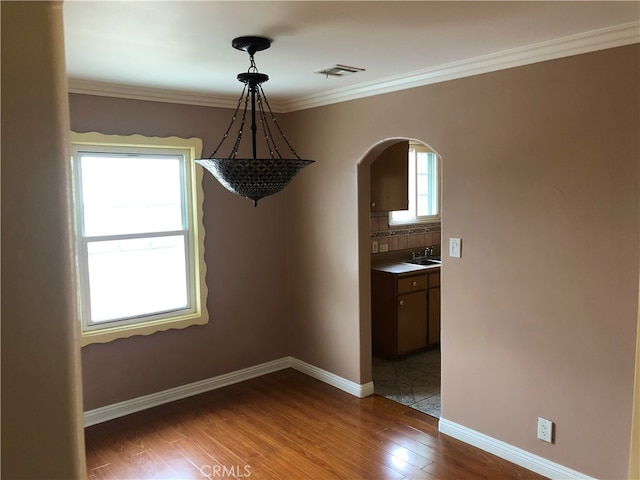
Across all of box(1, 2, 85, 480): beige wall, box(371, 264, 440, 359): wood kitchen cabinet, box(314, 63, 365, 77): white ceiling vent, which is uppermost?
box(314, 63, 365, 77): white ceiling vent

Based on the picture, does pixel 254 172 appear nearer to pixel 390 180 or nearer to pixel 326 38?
pixel 326 38

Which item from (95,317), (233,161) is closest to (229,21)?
(233,161)

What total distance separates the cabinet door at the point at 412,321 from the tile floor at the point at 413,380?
5.4 inches

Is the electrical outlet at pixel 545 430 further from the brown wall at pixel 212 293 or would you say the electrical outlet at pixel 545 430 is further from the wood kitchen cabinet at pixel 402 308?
the brown wall at pixel 212 293

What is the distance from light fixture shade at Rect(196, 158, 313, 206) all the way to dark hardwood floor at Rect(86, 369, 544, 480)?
1.69m

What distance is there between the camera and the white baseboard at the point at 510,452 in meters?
2.81

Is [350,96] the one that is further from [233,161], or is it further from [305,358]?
[305,358]

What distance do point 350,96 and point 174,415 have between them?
8.94 feet

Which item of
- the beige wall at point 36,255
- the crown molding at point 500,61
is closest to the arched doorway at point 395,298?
the crown molding at point 500,61

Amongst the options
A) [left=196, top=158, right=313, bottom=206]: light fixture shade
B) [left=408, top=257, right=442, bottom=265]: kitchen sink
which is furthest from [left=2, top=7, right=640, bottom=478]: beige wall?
[left=408, top=257, right=442, bottom=265]: kitchen sink

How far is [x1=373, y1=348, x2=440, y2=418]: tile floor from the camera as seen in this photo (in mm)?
3900

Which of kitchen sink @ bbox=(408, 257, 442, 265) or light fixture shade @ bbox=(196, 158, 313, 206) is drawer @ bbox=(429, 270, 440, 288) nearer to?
kitchen sink @ bbox=(408, 257, 442, 265)

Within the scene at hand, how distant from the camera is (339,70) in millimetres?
3184

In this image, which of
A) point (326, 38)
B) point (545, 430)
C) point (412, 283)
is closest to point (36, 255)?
point (326, 38)
